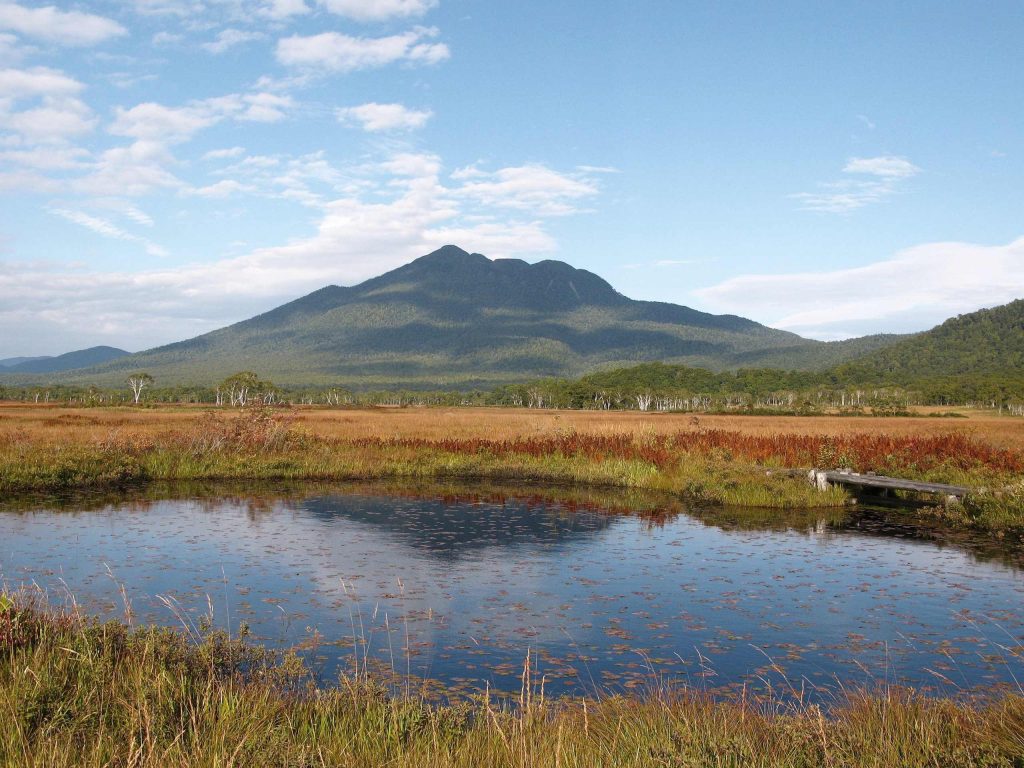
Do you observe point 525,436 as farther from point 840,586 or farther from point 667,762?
point 667,762

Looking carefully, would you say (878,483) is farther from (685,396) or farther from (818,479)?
(685,396)

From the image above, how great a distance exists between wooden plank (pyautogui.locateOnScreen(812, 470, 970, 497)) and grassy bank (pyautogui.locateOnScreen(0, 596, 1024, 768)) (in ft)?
48.9

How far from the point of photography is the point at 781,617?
12297 millimetres

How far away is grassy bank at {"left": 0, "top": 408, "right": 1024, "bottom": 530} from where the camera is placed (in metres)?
25.0

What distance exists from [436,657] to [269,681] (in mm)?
2571

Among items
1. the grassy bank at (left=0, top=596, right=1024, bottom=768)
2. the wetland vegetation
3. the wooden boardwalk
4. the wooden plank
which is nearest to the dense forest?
the wooden boardwalk

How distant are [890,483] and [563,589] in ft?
45.7

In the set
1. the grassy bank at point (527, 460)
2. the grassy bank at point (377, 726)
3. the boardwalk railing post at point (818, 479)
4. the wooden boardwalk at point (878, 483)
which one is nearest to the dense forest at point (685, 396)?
the grassy bank at point (527, 460)

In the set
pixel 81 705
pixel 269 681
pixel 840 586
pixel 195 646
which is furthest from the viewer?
pixel 840 586

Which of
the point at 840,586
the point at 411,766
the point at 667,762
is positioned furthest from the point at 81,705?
the point at 840,586

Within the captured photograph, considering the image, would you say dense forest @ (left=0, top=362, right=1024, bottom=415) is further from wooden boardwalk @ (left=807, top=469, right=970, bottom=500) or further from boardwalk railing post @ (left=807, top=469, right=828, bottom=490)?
boardwalk railing post @ (left=807, top=469, right=828, bottom=490)

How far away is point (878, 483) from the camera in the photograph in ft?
77.4

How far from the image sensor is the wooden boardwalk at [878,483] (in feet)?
70.1

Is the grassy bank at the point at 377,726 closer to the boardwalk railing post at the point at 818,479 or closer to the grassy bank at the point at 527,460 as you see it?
the grassy bank at the point at 527,460
